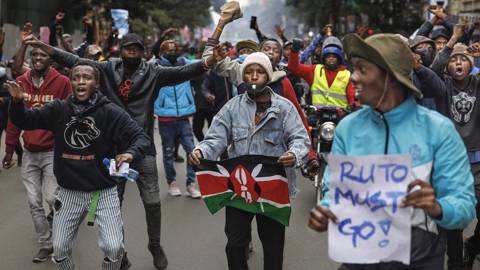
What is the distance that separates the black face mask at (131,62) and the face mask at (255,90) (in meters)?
1.30

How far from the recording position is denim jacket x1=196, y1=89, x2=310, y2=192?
14.5 feet

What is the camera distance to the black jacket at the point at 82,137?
443 cm

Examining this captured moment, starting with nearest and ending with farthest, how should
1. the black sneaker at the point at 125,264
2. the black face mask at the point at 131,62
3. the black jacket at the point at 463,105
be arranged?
the black jacket at the point at 463,105, the black face mask at the point at 131,62, the black sneaker at the point at 125,264

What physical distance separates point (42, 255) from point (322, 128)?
3.43 meters

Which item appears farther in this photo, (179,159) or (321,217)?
(179,159)

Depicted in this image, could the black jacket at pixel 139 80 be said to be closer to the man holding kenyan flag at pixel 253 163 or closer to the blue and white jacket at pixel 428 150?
the man holding kenyan flag at pixel 253 163

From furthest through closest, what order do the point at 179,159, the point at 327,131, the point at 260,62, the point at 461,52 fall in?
the point at 179,159 < the point at 327,131 < the point at 461,52 < the point at 260,62

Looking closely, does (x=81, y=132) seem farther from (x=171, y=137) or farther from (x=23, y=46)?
(x=171, y=137)

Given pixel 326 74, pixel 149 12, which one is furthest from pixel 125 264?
pixel 149 12

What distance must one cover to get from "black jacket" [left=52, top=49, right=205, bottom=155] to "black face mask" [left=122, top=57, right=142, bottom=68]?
0.11 ft

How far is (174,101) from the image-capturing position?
326 inches

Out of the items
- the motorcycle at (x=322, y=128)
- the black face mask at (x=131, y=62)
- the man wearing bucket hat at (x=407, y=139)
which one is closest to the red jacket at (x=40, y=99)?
the black face mask at (x=131, y=62)

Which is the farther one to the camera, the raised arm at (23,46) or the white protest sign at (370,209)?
the raised arm at (23,46)

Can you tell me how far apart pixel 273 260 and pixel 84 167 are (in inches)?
56.9
